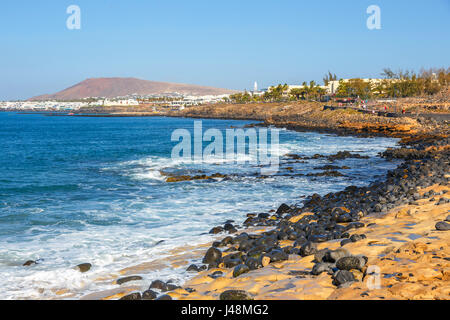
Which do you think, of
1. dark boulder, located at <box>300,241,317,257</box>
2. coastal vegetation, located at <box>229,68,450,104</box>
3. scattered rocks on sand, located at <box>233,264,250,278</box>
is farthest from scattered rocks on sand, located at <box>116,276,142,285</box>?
coastal vegetation, located at <box>229,68,450,104</box>

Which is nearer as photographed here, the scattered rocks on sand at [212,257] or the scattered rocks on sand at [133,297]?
the scattered rocks on sand at [133,297]

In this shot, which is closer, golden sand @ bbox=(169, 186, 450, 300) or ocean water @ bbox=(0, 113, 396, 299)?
golden sand @ bbox=(169, 186, 450, 300)

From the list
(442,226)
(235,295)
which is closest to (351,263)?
(235,295)

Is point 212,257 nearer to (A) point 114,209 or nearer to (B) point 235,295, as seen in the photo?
(B) point 235,295

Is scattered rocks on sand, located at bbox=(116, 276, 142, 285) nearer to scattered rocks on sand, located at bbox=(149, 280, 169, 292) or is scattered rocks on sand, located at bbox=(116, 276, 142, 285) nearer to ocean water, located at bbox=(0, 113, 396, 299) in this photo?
ocean water, located at bbox=(0, 113, 396, 299)

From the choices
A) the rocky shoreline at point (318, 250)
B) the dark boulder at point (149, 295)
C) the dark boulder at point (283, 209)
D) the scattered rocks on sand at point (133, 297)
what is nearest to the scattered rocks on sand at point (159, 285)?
the rocky shoreline at point (318, 250)

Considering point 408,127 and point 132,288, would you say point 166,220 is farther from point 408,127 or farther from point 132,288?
point 408,127

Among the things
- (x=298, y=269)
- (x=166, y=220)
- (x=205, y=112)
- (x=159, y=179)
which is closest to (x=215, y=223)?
(x=166, y=220)

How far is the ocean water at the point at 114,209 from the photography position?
7.99 metres

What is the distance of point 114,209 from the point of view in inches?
542

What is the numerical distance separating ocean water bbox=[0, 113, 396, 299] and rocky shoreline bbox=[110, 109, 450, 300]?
0.88 meters

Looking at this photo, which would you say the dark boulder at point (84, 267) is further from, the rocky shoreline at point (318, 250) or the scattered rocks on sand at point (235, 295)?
the scattered rocks on sand at point (235, 295)

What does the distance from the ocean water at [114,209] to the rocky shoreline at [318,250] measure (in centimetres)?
88

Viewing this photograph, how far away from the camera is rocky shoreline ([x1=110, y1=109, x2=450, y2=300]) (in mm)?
5555
